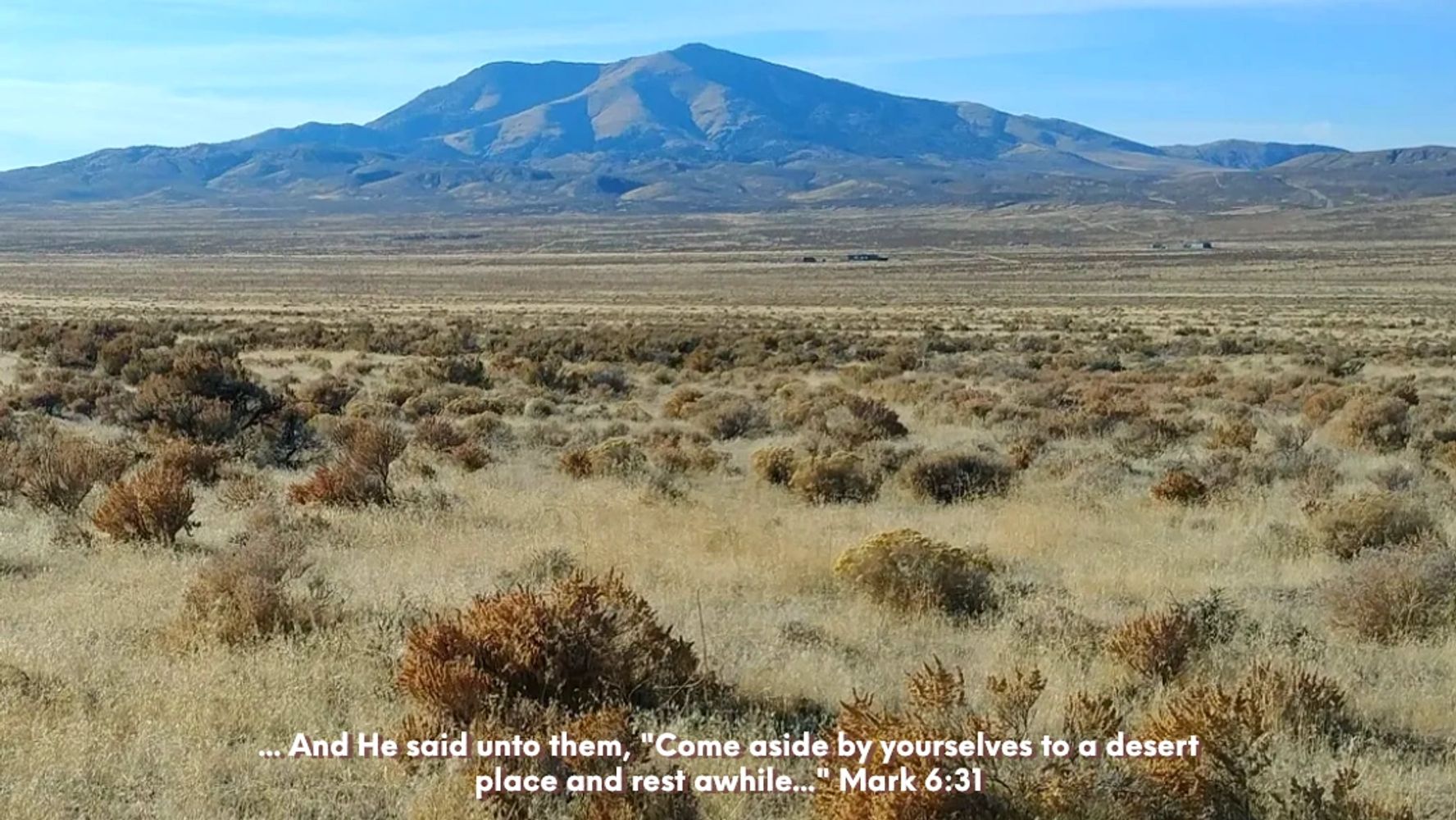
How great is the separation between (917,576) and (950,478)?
4861 mm

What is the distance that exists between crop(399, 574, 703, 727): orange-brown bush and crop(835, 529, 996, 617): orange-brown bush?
216 centimetres

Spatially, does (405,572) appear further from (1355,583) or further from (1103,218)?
(1103,218)

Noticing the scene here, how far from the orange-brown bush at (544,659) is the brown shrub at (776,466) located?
7357mm

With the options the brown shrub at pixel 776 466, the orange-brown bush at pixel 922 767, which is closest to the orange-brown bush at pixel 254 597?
the orange-brown bush at pixel 922 767

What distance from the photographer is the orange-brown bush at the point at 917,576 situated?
722 centimetres

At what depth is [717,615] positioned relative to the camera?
6855 mm

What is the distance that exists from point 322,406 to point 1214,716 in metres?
17.7

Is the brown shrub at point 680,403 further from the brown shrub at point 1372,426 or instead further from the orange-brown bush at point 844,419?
the brown shrub at point 1372,426

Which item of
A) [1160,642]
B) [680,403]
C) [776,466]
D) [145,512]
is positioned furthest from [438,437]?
[1160,642]

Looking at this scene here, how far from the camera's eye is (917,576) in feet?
23.9

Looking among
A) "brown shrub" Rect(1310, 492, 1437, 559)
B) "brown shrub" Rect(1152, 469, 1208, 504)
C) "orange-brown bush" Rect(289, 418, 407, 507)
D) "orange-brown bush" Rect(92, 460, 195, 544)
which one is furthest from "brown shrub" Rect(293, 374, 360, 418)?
"brown shrub" Rect(1310, 492, 1437, 559)

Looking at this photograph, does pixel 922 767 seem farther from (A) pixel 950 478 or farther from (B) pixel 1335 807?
(A) pixel 950 478

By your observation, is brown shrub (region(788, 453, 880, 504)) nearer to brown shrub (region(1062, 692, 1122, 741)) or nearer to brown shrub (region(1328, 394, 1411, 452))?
brown shrub (region(1062, 692, 1122, 741))
